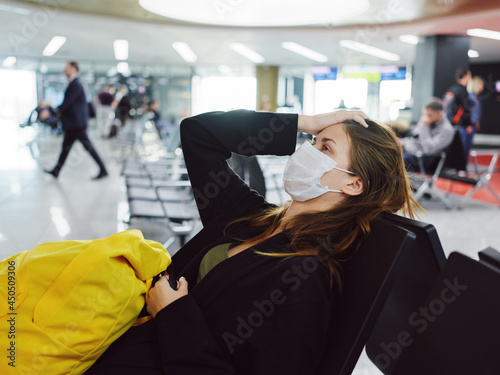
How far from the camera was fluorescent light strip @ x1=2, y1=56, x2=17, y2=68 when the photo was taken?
17891 millimetres

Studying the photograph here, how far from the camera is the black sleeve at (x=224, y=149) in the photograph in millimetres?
1435

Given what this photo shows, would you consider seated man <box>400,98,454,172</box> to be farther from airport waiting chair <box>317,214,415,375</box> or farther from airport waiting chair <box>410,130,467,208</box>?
airport waiting chair <box>317,214,415,375</box>

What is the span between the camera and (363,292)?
41.9 inches

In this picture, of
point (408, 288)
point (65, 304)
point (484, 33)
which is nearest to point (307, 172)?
point (408, 288)

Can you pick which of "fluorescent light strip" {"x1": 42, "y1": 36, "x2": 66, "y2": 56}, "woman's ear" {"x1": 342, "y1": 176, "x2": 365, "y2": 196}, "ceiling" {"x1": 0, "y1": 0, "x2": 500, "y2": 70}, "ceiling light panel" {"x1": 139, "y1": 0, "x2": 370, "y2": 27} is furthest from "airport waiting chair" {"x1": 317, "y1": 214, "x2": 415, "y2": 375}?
"fluorescent light strip" {"x1": 42, "y1": 36, "x2": 66, "y2": 56}

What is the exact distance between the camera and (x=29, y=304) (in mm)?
1018

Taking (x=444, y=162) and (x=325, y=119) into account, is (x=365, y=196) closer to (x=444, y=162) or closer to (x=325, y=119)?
(x=325, y=119)

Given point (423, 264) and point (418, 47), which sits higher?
point (418, 47)

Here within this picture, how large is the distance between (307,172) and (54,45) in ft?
48.1

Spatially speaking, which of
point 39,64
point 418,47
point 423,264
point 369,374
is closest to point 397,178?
point 423,264

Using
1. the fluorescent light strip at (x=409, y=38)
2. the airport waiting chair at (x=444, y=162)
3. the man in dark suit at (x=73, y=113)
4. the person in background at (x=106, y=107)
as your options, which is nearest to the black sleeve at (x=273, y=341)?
the airport waiting chair at (x=444, y=162)

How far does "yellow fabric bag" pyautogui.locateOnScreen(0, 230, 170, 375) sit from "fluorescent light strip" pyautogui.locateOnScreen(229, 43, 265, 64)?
1252cm

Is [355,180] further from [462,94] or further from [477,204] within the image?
[462,94]

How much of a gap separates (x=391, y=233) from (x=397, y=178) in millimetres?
283
